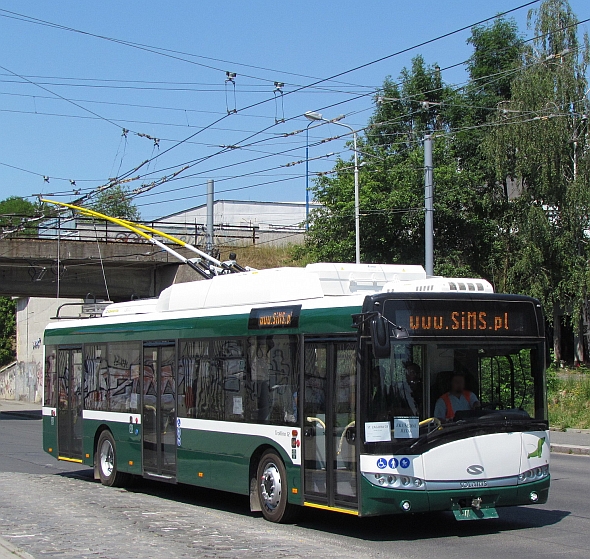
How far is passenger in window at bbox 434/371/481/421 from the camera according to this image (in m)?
9.40

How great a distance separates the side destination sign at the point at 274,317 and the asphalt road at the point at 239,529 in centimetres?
223

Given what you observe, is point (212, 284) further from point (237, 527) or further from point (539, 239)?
point (539, 239)

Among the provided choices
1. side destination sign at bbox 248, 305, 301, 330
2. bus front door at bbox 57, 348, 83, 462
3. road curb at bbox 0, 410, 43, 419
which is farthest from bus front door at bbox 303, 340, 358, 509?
road curb at bbox 0, 410, 43, 419

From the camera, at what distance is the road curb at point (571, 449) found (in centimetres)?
1972

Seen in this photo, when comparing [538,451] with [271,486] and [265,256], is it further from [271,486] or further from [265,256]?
[265,256]

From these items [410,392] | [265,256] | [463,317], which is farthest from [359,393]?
[265,256]

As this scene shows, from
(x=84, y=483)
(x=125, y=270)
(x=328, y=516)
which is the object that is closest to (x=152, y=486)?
(x=84, y=483)

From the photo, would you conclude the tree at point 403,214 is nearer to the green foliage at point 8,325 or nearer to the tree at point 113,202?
the tree at point 113,202

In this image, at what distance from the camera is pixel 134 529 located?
9.70m

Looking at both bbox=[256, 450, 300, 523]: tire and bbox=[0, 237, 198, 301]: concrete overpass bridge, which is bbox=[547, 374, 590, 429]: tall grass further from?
bbox=[0, 237, 198, 301]: concrete overpass bridge

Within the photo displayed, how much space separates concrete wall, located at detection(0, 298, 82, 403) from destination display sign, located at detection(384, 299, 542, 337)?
138 ft

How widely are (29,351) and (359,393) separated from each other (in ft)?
157

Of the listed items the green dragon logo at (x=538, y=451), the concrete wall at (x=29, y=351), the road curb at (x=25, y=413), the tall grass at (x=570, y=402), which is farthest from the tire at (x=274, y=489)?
the concrete wall at (x=29, y=351)

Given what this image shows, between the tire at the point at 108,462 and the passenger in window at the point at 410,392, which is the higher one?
the passenger in window at the point at 410,392
